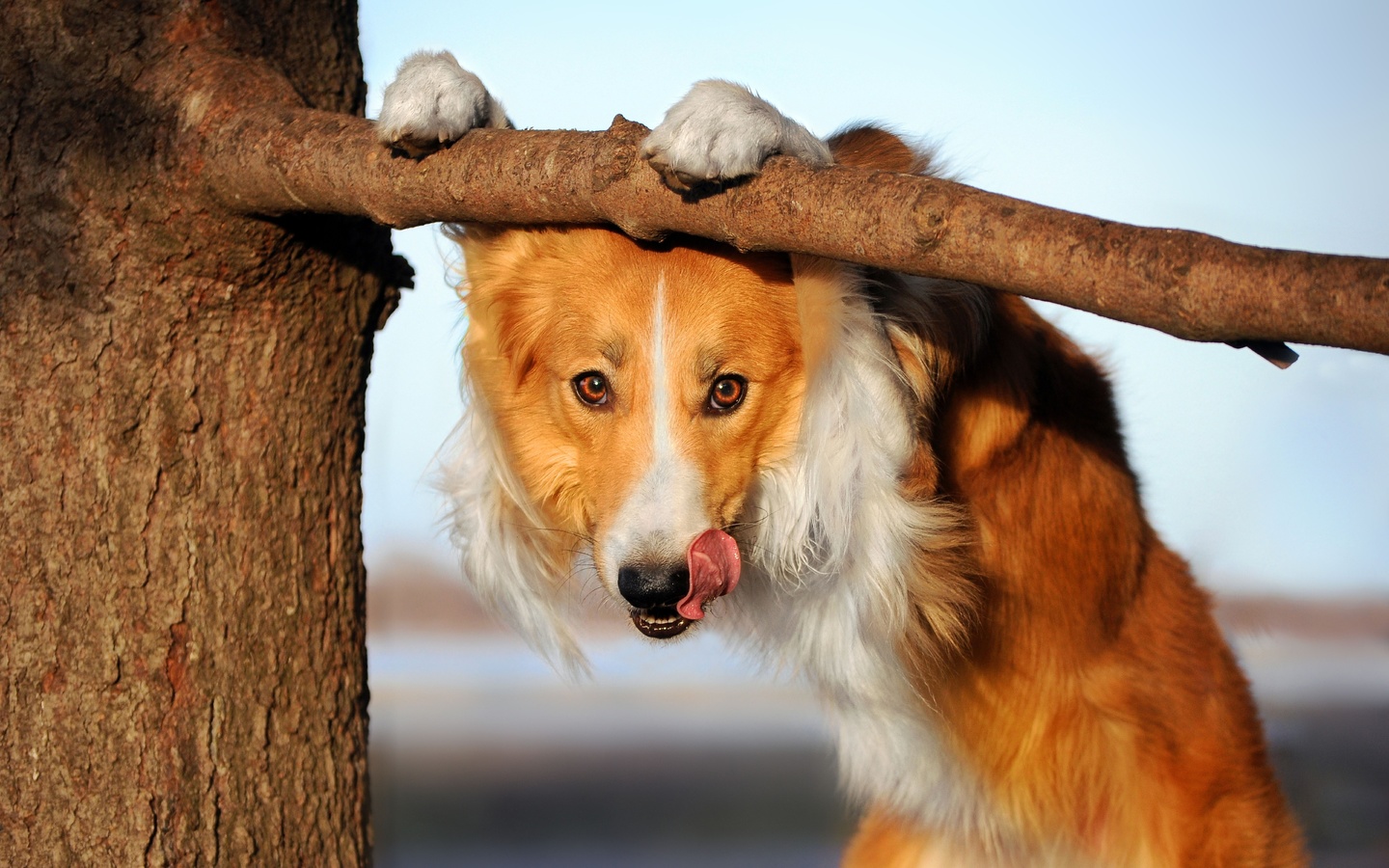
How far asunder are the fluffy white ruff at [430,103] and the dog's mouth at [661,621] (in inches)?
37.0

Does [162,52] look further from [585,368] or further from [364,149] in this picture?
[585,368]

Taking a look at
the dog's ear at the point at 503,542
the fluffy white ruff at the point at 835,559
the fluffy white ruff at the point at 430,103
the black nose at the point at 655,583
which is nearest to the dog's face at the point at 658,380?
the black nose at the point at 655,583

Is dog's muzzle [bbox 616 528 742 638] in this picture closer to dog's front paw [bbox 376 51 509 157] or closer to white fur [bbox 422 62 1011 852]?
white fur [bbox 422 62 1011 852]

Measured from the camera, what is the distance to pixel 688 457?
234 centimetres

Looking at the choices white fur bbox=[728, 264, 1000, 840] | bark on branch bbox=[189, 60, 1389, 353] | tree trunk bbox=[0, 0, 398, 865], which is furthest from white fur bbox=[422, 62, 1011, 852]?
tree trunk bbox=[0, 0, 398, 865]

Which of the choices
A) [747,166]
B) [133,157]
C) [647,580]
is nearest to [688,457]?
[647,580]

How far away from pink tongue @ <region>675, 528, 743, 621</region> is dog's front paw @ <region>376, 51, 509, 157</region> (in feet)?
2.78

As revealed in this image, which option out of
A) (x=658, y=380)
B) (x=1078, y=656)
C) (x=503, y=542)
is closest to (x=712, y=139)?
(x=658, y=380)

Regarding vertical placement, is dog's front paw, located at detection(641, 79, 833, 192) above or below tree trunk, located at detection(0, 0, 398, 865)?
above

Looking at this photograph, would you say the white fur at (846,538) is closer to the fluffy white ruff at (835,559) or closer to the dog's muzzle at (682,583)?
the fluffy white ruff at (835,559)

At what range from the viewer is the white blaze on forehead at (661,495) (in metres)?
2.24

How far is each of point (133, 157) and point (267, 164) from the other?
263 millimetres

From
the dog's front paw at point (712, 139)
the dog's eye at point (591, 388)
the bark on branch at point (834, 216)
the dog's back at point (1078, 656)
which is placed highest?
the dog's front paw at point (712, 139)

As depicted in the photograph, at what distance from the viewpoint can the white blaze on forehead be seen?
2.24 m
